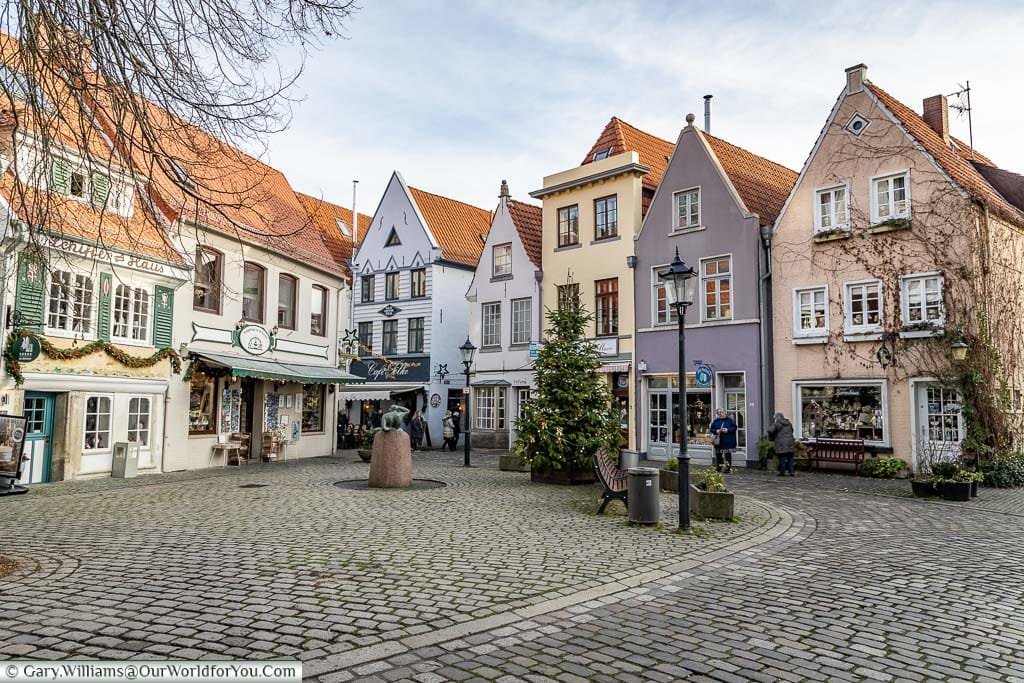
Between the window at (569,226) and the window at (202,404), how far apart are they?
13453 mm

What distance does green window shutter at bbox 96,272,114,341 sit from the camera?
17312 millimetres

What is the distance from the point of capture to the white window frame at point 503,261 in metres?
31.0

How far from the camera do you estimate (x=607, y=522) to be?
37.2ft

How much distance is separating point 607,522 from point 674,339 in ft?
47.7

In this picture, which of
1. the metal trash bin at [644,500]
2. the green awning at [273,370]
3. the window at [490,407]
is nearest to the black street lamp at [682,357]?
the metal trash bin at [644,500]

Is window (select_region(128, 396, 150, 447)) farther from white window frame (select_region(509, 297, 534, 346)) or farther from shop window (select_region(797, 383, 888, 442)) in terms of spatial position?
shop window (select_region(797, 383, 888, 442))

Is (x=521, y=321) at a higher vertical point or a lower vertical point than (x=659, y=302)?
lower

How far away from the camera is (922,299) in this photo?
65.2ft

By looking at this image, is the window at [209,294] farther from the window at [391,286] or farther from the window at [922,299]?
the window at [922,299]

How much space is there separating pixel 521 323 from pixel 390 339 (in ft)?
26.9

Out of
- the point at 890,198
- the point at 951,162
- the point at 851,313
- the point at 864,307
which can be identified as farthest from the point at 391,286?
the point at 951,162

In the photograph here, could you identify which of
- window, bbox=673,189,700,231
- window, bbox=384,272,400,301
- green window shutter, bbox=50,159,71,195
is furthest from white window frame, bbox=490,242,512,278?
green window shutter, bbox=50,159,71,195

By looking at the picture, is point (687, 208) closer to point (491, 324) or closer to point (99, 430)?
point (491, 324)

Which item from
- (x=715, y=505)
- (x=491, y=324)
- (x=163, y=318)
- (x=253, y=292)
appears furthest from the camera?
(x=491, y=324)
